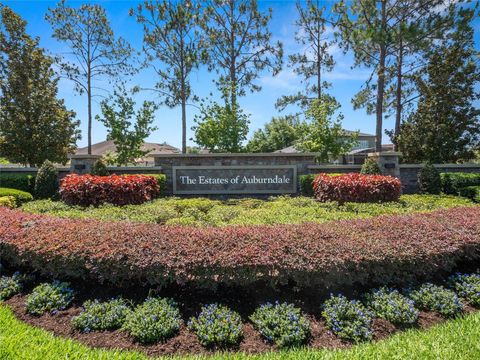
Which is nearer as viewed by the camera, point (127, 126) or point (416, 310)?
point (416, 310)

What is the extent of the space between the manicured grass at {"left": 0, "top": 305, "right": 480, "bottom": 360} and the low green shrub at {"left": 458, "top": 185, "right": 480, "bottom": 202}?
7724 mm

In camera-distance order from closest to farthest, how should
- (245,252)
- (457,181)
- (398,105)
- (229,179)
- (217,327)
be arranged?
(217,327) → (245,252) → (229,179) → (457,181) → (398,105)

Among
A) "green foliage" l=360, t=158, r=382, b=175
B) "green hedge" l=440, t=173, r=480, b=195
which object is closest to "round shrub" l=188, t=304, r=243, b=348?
"green foliage" l=360, t=158, r=382, b=175

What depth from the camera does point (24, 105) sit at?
50.9 ft

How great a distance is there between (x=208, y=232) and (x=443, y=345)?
2663mm

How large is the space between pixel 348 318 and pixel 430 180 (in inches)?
363

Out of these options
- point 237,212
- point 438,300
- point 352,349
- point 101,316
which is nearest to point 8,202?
point 237,212

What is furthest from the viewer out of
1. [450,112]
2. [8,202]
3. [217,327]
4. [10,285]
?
[450,112]

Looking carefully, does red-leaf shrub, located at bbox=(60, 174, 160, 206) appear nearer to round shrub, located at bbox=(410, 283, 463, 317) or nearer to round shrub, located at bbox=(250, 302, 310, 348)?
round shrub, located at bbox=(250, 302, 310, 348)

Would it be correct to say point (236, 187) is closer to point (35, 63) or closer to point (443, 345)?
point (443, 345)

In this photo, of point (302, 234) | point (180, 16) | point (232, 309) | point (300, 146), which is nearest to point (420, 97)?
point (300, 146)

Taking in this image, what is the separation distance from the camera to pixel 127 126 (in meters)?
15.2

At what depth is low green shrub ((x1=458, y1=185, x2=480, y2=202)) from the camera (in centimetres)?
947

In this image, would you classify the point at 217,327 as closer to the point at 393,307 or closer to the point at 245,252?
the point at 245,252
